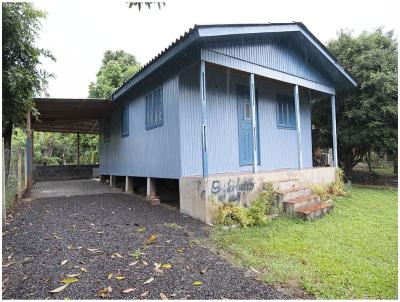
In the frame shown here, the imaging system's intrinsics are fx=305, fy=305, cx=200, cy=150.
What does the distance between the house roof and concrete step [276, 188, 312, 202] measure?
11.3 feet

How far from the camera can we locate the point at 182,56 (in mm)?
6566

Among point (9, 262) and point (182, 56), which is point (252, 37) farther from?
point (9, 262)

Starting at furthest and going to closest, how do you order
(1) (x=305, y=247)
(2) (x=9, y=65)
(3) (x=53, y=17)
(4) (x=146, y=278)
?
1. (3) (x=53, y=17)
2. (2) (x=9, y=65)
3. (1) (x=305, y=247)
4. (4) (x=146, y=278)

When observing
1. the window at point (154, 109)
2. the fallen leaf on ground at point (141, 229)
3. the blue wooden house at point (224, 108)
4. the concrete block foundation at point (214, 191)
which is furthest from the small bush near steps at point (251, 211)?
the window at point (154, 109)

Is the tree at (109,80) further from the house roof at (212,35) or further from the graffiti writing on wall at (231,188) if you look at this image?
the graffiti writing on wall at (231,188)

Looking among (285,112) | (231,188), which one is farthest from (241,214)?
(285,112)

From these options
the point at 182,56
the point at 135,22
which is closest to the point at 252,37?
the point at 182,56

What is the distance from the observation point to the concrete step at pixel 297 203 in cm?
610

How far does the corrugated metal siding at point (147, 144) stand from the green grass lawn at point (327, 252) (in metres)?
2.63

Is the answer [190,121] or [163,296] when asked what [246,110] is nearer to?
[190,121]

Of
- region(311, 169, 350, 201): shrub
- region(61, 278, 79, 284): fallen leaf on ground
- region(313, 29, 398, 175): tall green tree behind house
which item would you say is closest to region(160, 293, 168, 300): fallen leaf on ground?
region(61, 278, 79, 284): fallen leaf on ground

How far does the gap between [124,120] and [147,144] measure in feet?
8.06

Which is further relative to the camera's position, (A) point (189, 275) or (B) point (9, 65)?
(B) point (9, 65)

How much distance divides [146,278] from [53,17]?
5929mm
